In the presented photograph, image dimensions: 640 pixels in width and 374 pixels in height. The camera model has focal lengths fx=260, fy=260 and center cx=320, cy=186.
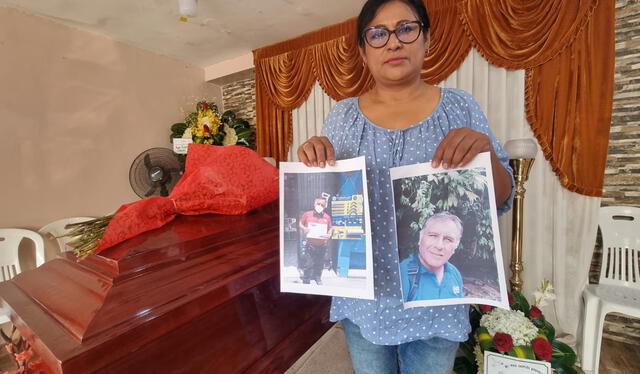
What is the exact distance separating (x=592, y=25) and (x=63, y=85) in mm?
3656

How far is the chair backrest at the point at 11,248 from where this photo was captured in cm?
170

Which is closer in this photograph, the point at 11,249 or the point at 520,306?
the point at 520,306

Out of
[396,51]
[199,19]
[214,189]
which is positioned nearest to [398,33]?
[396,51]

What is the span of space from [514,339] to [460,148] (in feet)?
2.96

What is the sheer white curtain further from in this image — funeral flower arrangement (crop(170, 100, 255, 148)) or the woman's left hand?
funeral flower arrangement (crop(170, 100, 255, 148))

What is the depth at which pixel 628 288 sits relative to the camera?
143cm

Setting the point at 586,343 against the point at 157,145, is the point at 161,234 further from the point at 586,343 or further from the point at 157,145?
the point at 157,145

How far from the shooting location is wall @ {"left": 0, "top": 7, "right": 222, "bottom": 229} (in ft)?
6.10

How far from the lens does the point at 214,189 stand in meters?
0.79

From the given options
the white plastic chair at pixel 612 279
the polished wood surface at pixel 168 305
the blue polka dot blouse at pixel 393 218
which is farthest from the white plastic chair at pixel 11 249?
the white plastic chair at pixel 612 279

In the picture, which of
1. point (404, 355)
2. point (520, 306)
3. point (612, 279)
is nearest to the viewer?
point (404, 355)

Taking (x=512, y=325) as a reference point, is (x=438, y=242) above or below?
above

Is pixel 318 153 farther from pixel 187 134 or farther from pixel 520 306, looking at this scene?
pixel 187 134

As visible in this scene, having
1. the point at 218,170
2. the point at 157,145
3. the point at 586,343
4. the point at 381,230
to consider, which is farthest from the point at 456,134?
the point at 157,145
